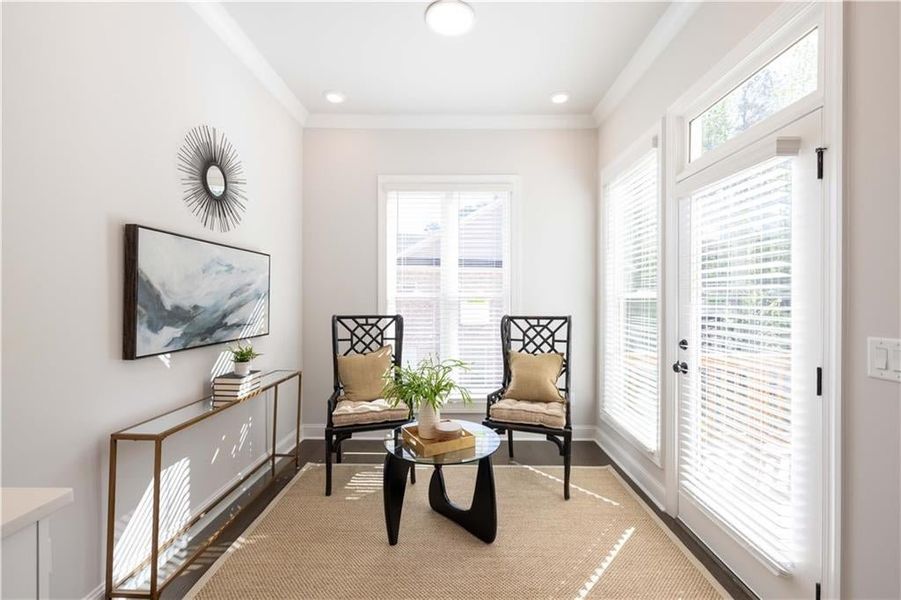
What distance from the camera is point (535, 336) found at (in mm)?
3590

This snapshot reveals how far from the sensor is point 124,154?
6.06 ft

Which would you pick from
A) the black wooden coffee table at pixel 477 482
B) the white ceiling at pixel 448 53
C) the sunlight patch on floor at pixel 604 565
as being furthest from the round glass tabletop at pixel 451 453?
the white ceiling at pixel 448 53

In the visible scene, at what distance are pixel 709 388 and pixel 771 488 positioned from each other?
1.79 ft

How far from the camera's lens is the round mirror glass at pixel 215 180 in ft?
8.02

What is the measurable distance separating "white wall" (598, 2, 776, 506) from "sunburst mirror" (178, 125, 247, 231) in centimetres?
272

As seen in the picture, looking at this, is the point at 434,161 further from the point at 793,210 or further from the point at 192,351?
the point at 793,210

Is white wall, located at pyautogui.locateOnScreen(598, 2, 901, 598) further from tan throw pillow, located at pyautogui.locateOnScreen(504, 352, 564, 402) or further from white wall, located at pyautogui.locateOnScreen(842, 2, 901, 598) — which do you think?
tan throw pillow, located at pyautogui.locateOnScreen(504, 352, 564, 402)

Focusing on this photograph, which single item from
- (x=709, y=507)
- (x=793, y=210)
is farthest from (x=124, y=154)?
(x=709, y=507)

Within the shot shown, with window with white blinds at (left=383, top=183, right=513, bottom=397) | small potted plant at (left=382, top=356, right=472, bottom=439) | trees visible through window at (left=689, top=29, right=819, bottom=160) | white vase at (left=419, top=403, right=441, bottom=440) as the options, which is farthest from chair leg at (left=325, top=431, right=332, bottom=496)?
trees visible through window at (left=689, top=29, right=819, bottom=160)

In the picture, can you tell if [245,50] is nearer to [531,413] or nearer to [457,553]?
[531,413]

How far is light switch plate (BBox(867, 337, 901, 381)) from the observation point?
4.05 feet

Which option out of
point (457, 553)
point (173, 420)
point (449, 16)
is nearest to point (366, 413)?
point (457, 553)

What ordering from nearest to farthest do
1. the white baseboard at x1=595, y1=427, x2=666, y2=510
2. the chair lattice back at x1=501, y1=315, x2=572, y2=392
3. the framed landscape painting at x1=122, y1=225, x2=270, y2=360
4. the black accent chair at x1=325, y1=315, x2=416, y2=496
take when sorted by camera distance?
the framed landscape painting at x1=122, y1=225, x2=270, y2=360
the white baseboard at x1=595, y1=427, x2=666, y2=510
the black accent chair at x1=325, y1=315, x2=416, y2=496
the chair lattice back at x1=501, y1=315, x2=572, y2=392

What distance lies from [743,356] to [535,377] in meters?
1.47
